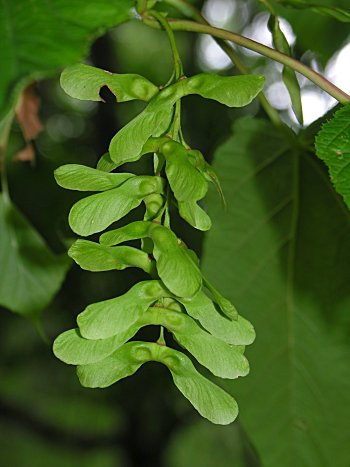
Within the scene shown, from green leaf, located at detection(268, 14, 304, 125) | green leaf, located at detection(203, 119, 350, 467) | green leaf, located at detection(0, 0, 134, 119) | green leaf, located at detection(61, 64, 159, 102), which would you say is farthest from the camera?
green leaf, located at detection(203, 119, 350, 467)

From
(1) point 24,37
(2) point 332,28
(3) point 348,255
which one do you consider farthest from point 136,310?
(2) point 332,28

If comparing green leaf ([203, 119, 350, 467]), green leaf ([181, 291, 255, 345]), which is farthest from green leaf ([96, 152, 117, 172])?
green leaf ([203, 119, 350, 467])

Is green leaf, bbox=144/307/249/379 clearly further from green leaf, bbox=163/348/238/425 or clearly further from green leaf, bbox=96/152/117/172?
green leaf, bbox=96/152/117/172

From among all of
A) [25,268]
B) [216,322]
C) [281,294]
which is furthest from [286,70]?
[25,268]

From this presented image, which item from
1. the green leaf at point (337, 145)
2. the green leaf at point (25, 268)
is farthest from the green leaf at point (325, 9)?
the green leaf at point (25, 268)

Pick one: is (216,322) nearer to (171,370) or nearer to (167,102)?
(171,370)

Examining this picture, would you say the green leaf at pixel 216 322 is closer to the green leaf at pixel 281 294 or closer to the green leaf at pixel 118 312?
the green leaf at pixel 118 312

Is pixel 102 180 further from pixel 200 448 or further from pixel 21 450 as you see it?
pixel 21 450
